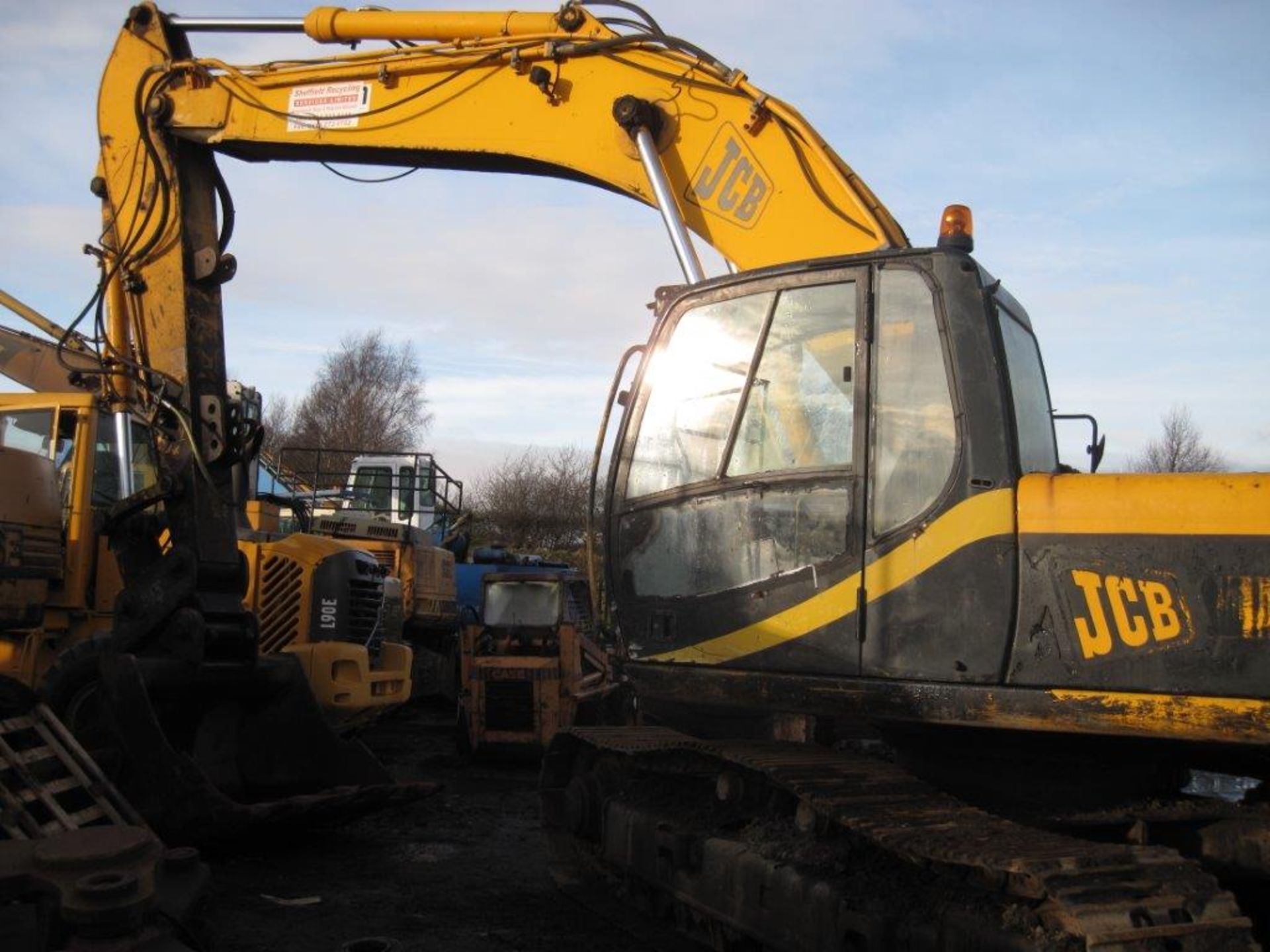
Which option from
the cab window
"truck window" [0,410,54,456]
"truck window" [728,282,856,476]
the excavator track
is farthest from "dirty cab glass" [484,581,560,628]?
"truck window" [728,282,856,476]

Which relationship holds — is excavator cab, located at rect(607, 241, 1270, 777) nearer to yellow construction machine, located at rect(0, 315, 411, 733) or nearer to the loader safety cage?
yellow construction machine, located at rect(0, 315, 411, 733)

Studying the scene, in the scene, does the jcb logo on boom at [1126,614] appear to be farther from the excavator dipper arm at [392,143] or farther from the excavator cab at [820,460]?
the excavator dipper arm at [392,143]

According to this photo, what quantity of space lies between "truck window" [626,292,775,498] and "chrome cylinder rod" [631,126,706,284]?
0.44 meters

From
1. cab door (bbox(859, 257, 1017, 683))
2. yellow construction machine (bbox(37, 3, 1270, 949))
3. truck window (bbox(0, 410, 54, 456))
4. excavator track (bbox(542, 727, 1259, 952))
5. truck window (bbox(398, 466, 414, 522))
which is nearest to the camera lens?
excavator track (bbox(542, 727, 1259, 952))

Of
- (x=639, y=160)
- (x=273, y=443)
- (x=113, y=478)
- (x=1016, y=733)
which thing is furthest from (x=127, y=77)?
(x=273, y=443)

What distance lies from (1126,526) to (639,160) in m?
3.02

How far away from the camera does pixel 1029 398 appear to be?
415 cm

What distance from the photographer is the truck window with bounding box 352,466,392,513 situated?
18.6 meters

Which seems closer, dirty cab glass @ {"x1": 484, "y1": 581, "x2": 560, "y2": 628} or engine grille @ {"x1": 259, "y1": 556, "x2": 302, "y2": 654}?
engine grille @ {"x1": 259, "y1": 556, "x2": 302, "y2": 654}

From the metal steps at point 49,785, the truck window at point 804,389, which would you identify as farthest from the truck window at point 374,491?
the truck window at point 804,389

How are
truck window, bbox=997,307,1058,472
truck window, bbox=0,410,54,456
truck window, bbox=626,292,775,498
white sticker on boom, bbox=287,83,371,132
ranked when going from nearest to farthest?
truck window, bbox=997,307,1058,472, truck window, bbox=626,292,775,498, white sticker on boom, bbox=287,83,371,132, truck window, bbox=0,410,54,456

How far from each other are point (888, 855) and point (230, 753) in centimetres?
406

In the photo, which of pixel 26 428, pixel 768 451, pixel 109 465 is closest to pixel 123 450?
pixel 109 465

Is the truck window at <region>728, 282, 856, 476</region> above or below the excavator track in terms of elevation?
above
